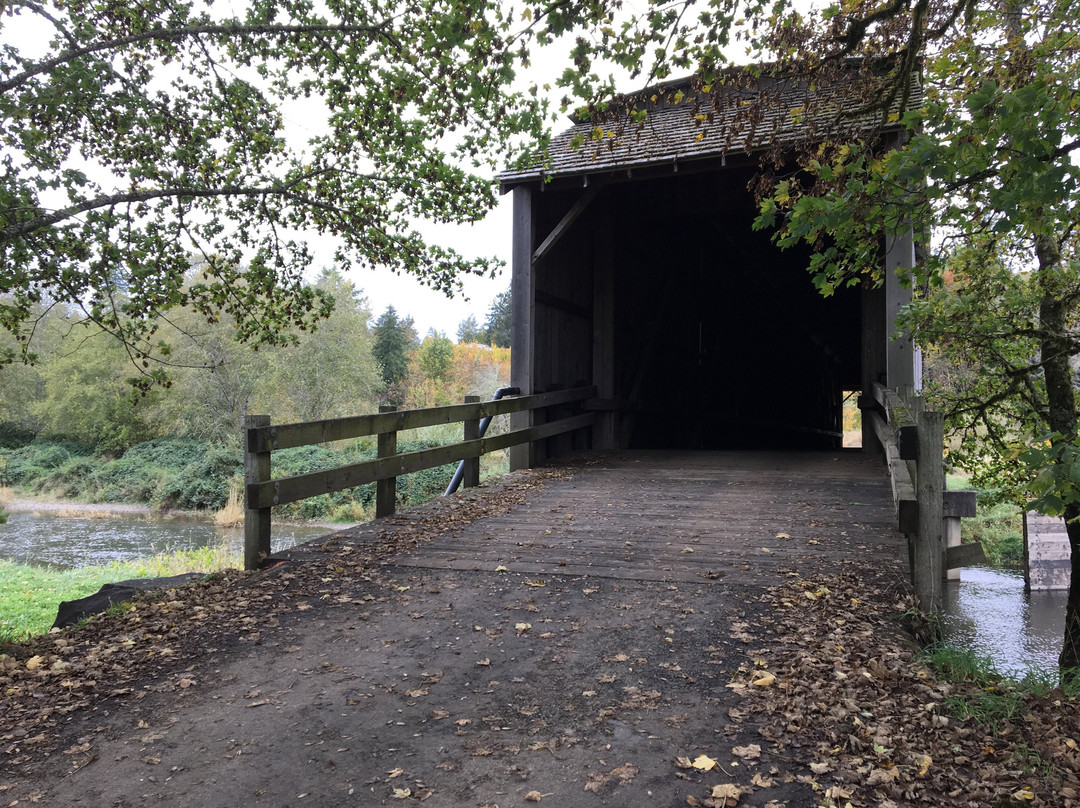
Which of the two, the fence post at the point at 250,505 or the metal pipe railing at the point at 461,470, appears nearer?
the fence post at the point at 250,505

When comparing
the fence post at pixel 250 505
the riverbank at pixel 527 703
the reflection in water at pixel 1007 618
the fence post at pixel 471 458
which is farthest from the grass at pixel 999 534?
the fence post at pixel 250 505

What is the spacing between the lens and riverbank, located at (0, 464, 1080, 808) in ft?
8.70

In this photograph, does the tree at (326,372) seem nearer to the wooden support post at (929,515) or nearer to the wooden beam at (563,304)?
the wooden beam at (563,304)

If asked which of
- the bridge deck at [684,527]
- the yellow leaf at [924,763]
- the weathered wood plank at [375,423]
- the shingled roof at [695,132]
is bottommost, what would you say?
the yellow leaf at [924,763]

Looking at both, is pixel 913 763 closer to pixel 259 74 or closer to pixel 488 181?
pixel 488 181

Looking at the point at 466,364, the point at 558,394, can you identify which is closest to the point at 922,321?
the point at 558,394

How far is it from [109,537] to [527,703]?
82.8 feet

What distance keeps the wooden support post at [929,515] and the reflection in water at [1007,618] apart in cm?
623

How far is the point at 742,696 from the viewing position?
3.28m

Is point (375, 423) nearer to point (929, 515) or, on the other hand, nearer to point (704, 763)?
point (929, 515)

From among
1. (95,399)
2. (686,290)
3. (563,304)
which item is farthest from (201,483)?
(563,304)

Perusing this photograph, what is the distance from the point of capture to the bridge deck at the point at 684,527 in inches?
212

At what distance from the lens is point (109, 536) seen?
24688 millimetres

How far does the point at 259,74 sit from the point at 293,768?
7.46 metres
